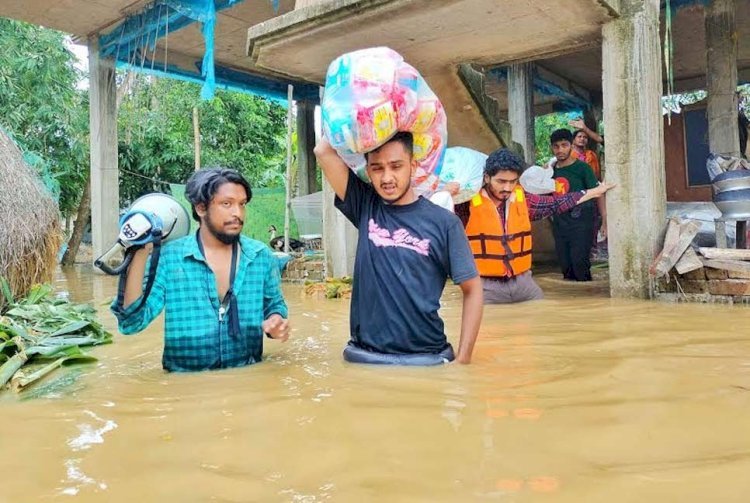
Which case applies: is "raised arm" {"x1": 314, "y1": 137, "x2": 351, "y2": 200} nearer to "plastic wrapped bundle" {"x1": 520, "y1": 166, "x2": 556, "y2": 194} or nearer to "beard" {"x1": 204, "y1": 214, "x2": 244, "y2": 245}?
"beard" {"x1": 204, "y1": 214, "x2": 244, "y2": 245}

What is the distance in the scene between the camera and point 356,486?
1525 mm

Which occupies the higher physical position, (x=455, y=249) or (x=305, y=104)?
(x=305, y=104)

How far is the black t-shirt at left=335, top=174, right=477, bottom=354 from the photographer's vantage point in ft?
9.01

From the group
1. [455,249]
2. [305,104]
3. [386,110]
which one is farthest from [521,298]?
[305,104]

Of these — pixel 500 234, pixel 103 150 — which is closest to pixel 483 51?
pixel 500 234

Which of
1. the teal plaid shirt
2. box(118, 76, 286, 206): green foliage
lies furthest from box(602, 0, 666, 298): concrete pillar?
box(118, 76, 286, 206): green foliage

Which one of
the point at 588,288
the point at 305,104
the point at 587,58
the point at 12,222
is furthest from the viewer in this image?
the point at 305,104

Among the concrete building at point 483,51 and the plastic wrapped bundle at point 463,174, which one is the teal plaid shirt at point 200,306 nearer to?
the plastic wrapped bundle at point 463,174

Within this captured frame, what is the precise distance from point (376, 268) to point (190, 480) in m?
1.39

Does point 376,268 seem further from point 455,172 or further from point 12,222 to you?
point 12,222

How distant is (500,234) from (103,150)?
8.68 m

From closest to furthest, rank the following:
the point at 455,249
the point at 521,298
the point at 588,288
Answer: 1. the point at 455,249
2. the point at 521,298
3. the point at 588,288

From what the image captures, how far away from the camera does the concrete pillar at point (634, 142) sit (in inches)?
208

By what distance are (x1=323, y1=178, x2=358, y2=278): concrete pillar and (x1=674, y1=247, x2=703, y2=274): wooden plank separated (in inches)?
155
